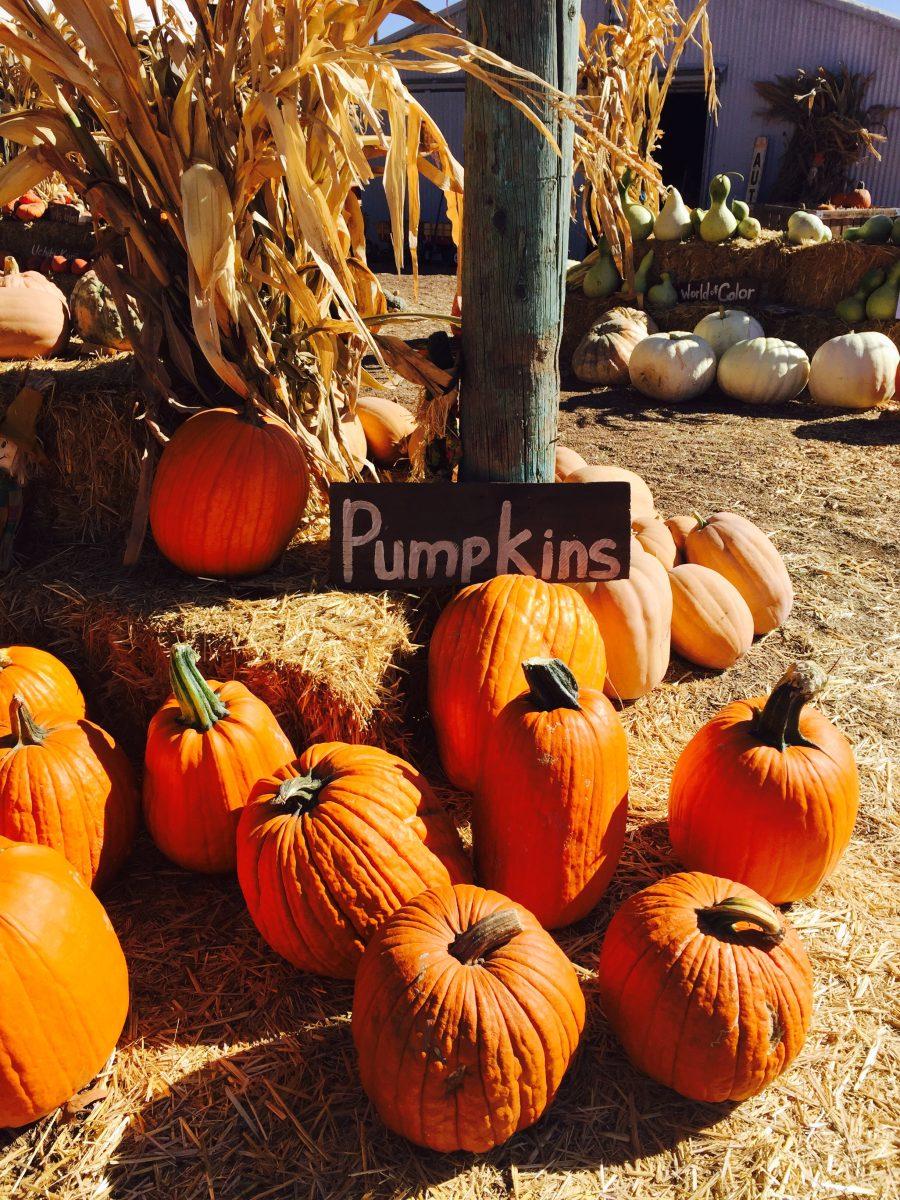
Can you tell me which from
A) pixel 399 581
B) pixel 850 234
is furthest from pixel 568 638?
pixel 850 234

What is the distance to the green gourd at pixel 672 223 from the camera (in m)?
8.95

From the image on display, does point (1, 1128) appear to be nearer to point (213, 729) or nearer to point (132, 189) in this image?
point (213, 729)

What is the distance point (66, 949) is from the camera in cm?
172

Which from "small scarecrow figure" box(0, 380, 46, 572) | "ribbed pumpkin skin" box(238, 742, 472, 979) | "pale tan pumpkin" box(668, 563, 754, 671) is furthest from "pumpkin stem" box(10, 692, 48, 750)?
"pale tan pumpkin" box(668, 563, 754, 671)

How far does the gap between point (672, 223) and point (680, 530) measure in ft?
20.8

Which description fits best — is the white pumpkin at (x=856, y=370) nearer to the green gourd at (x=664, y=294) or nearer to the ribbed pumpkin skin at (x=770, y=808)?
the green gourd at (x=664, y=294)

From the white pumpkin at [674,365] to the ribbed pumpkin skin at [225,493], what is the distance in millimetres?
5359

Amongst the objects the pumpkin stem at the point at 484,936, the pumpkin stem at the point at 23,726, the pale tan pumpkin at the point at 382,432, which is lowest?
the pumpkin stem at the point at 484,936

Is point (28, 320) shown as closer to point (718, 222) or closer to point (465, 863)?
point (465, 863)

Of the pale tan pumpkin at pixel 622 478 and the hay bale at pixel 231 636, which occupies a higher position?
the pale tan pumpkin at pixel 622 478

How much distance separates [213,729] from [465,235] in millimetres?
1537

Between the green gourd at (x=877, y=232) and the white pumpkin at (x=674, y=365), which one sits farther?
the green gourd at (x=877, y=232)

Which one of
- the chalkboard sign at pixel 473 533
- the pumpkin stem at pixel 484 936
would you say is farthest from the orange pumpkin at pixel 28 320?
the pumpkin stem at pixel 484 936

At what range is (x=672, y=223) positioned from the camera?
8.97m
